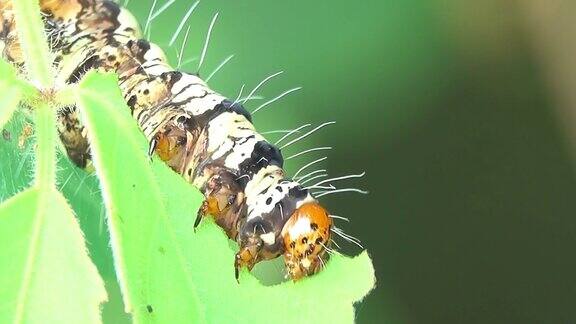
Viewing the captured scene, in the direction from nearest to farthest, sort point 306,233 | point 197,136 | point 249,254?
point 249,254 → point 306,233 → point 197,136

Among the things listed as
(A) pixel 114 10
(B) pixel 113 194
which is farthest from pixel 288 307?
(A) pixel 114 10

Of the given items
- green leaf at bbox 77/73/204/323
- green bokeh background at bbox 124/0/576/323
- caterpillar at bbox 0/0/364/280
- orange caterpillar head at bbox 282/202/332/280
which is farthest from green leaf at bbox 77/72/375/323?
green bokeh background at bbox 124/0/576/323

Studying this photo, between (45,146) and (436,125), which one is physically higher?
(45,146)

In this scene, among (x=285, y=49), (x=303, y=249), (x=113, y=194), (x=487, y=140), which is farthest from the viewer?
(x=487, y=140)

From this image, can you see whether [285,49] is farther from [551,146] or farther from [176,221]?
[176,221]

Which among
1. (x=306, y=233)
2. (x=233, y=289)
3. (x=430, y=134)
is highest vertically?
(x=233, y=289)

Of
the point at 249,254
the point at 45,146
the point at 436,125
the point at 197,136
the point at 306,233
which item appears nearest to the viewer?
the point at 45,146

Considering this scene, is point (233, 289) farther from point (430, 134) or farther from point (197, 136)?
point (430, 134)

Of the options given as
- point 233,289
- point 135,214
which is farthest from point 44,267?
point 233,289
